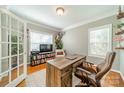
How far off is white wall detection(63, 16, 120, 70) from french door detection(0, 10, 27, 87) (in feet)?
6.89

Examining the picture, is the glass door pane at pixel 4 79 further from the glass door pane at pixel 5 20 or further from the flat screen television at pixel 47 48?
the flat screen television at pixel 47 48

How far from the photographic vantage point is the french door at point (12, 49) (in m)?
1.64

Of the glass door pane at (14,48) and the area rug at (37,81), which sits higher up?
the glass door pane at (14,48)

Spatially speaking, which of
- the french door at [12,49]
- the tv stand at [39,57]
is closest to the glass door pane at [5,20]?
the french door at [12,49]

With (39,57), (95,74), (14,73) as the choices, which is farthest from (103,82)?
(39,57)

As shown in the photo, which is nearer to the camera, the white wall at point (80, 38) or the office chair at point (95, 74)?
the office chair at point (95, 74)

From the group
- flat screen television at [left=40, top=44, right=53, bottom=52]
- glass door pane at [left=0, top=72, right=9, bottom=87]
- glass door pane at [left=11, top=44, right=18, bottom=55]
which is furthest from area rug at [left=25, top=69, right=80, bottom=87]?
flat screen television at [left=40, top=44, right=53, bottom=52]

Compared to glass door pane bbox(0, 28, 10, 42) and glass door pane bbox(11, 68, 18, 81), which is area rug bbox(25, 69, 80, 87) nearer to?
glass door pane bbox(11, 68, 18, 81)

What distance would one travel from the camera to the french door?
164 cm

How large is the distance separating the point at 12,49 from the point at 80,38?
2903mm

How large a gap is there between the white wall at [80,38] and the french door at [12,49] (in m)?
2.10

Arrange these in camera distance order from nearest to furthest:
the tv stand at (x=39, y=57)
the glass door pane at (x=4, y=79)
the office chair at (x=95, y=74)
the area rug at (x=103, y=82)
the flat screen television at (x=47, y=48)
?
1. the office chair at (x=95, y=74)
2. the glass door pane at (x=4, y=79)
3. the area rug at (x=103, y=82)
4. the tv stand at (x=39, y=57)
5. the flat screen television at (x=47, y=48)
